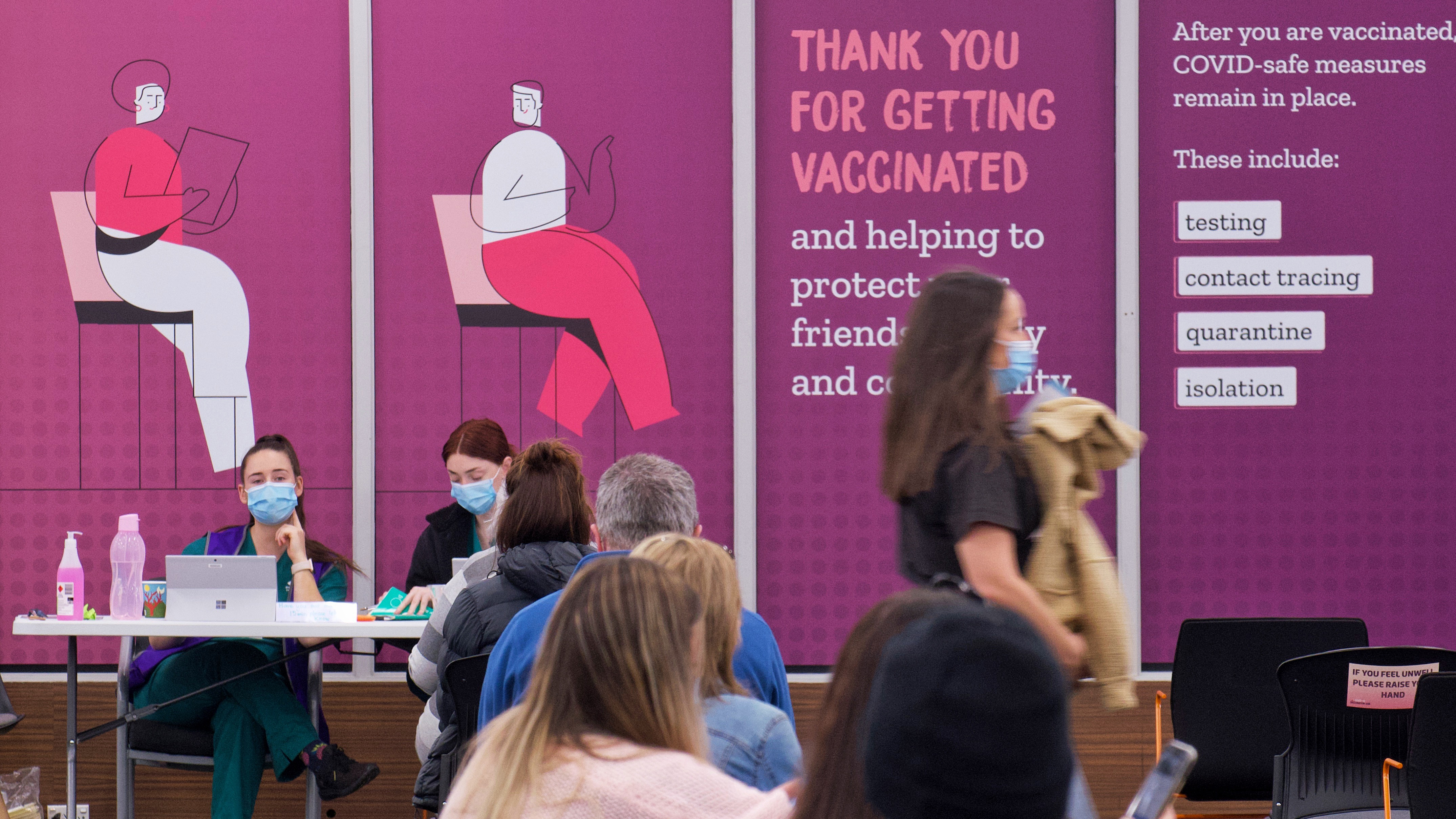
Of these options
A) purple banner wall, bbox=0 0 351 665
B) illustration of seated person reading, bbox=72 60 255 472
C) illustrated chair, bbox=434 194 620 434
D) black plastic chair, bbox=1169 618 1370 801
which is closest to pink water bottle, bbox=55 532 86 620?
purple banner wall, bbox=0 0 351 665

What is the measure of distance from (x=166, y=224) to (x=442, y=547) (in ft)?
5.27

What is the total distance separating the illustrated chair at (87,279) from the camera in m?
4.37

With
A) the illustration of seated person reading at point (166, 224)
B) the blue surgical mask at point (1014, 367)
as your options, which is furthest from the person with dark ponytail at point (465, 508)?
the blue surgical mask at point (1014, 367)

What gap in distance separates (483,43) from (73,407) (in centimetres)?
203

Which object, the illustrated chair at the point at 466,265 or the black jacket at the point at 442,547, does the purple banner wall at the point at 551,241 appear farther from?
the black jacket at the point at 442,547

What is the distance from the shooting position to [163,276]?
437cm

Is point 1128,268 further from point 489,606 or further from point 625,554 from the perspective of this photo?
point 625,554

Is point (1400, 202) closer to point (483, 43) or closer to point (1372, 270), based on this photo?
point (1372, 270)

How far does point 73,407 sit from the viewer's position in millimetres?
4391

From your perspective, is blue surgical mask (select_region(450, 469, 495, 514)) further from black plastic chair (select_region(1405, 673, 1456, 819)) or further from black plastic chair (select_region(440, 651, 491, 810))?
black plastic chair (select_region(1405, 673, 1456, 819))

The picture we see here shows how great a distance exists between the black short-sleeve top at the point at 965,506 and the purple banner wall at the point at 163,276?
3011 millimetres

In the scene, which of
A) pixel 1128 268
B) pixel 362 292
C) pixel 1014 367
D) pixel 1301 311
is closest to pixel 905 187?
pixel 1128 268

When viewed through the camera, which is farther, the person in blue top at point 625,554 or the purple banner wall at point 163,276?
the purple banner wall at point 163,276

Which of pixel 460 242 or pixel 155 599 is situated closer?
pixel 155 599
